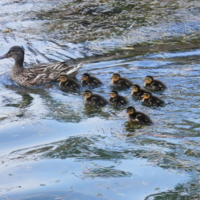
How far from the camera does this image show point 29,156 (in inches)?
178

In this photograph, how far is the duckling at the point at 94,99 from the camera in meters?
5.83

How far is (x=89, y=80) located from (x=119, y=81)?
1.41 ft

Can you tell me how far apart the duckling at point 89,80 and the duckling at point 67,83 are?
4.3 inches

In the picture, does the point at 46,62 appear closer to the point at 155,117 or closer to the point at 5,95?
the point at 5,95

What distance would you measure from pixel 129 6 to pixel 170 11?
3.25 feet

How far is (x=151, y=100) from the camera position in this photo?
5738 millimetres

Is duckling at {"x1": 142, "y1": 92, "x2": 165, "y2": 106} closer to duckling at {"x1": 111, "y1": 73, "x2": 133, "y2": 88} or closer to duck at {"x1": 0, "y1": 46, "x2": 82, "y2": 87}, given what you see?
duckling at {"x1": 111, "y1": 73, "x2": 133, "y2": 88}

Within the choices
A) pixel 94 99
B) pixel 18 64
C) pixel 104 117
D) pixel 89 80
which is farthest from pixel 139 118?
pixel 18 64

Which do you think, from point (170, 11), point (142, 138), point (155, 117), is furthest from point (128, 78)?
point (170, 11)

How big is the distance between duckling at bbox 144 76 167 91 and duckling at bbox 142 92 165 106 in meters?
0.32

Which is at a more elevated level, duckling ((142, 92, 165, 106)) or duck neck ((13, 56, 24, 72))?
duck neck ((13, 56, 24, 72))

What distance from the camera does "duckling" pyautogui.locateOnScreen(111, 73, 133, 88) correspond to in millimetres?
6364

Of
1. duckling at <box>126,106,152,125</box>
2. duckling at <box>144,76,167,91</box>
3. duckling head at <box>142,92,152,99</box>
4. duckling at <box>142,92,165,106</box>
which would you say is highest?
duckling at <box>144,76,167,91</box>

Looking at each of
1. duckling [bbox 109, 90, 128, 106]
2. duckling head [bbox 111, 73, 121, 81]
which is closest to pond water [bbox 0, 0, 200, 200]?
duckling [bbox 109, 90, 128, 106]
